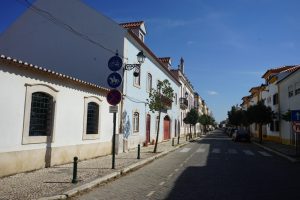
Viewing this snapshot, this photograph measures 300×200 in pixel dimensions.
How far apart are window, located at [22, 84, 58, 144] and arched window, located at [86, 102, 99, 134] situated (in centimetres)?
324

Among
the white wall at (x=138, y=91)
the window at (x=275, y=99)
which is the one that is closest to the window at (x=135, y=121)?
the white wall at (x=138, y=91)

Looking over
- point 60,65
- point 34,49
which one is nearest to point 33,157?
point 60,65

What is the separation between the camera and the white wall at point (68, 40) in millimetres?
20781

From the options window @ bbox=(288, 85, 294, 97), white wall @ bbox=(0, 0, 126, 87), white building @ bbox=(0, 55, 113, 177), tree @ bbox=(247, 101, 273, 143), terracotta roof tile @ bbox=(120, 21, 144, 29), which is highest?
terracotta roof tile @ bbox=(120, 21, 144, 29)

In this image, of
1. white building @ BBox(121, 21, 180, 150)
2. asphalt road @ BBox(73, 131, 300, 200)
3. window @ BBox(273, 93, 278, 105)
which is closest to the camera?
asphalt road @ BBox(73, 131, 300, 200)

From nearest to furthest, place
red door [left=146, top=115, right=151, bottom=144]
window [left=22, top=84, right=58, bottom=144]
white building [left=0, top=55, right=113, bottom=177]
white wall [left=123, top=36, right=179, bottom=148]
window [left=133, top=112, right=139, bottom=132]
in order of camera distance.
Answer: white building [left=0, top=55, right=113, bottom=177] < window [left=22, top=84, right=58, bottom=144] < white wall [left=123, top=36, right=179, bottom=148] < window [left=133, top=112, right=139, bottom=132] < red door [left=146, top=115, right=151, bottom=144]

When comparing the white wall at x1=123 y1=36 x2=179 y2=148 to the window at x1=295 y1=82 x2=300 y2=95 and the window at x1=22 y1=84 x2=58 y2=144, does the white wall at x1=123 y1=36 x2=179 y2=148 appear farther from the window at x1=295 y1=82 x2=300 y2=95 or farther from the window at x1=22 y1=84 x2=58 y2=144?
the window at x1=295 y1=82 x2=300 y2=95

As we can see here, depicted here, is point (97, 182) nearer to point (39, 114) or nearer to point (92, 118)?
point (39, 114)

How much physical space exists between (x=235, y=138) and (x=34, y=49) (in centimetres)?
2725

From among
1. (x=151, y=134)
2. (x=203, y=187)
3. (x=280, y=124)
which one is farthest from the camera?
(x=280, y=124)

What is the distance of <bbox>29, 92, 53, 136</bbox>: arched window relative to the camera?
12.1 meters

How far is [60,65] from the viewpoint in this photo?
70.5 feet

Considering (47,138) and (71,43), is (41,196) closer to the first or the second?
(47,138)

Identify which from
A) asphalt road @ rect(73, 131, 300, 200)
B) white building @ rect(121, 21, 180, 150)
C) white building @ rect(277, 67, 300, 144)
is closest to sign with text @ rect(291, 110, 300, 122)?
asphalt road @ rect(73, 131, 300, 200)
